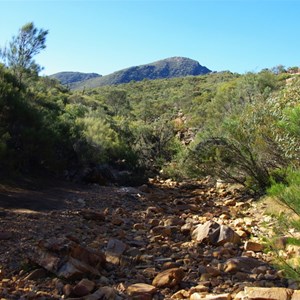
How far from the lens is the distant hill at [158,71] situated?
12069 cm

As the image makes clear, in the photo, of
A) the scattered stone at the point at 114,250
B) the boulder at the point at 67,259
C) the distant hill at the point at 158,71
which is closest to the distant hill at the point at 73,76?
the distant hill at the point at 158,71

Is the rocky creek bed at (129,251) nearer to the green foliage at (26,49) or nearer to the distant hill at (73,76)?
the green foliage at (26,49)

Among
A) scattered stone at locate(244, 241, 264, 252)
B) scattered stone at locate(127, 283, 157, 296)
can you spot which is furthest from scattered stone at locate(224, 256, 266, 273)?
scattered stone at locate(127, 283, 157, 296)

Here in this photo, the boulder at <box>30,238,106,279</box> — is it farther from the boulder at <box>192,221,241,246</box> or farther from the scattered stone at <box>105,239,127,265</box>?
the boulder at <box>192,221,241,246</box>

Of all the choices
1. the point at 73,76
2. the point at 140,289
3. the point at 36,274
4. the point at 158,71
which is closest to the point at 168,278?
the point at 140,289

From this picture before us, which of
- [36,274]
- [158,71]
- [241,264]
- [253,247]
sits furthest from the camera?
[158,71]

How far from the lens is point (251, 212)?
1060 cm

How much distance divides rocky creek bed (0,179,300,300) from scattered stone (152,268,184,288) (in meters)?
0.01

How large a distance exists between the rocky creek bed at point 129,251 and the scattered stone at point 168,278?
14 mm

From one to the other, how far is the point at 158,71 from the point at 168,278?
134234 mm

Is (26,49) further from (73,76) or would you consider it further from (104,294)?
(73,76)

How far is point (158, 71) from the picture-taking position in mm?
136750

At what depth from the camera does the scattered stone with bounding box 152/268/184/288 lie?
5.47m

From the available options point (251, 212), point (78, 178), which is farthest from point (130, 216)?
point (78, 178)
